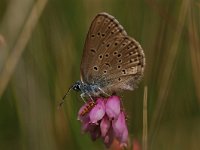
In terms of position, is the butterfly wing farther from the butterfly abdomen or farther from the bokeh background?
the bokeh background

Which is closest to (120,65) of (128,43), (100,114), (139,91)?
(128,43)

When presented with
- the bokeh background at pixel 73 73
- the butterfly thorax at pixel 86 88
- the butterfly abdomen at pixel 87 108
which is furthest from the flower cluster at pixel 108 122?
the bokeh background at pixel 73 73

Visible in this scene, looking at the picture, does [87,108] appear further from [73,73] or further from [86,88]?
[73,73]

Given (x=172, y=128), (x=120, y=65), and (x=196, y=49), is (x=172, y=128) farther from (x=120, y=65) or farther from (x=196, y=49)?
(x=120, y=65)

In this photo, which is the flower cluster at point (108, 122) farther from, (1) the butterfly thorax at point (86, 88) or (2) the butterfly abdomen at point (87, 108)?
(1) the butterfly thorax at point (86, 88)

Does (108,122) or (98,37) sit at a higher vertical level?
(98,37)

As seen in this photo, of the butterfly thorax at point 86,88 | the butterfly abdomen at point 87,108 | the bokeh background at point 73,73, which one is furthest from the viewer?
the bokeh background at point 73,73

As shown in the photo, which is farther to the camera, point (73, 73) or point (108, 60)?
point (73, 73)

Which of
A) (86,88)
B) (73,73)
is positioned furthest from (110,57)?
(73,73)
